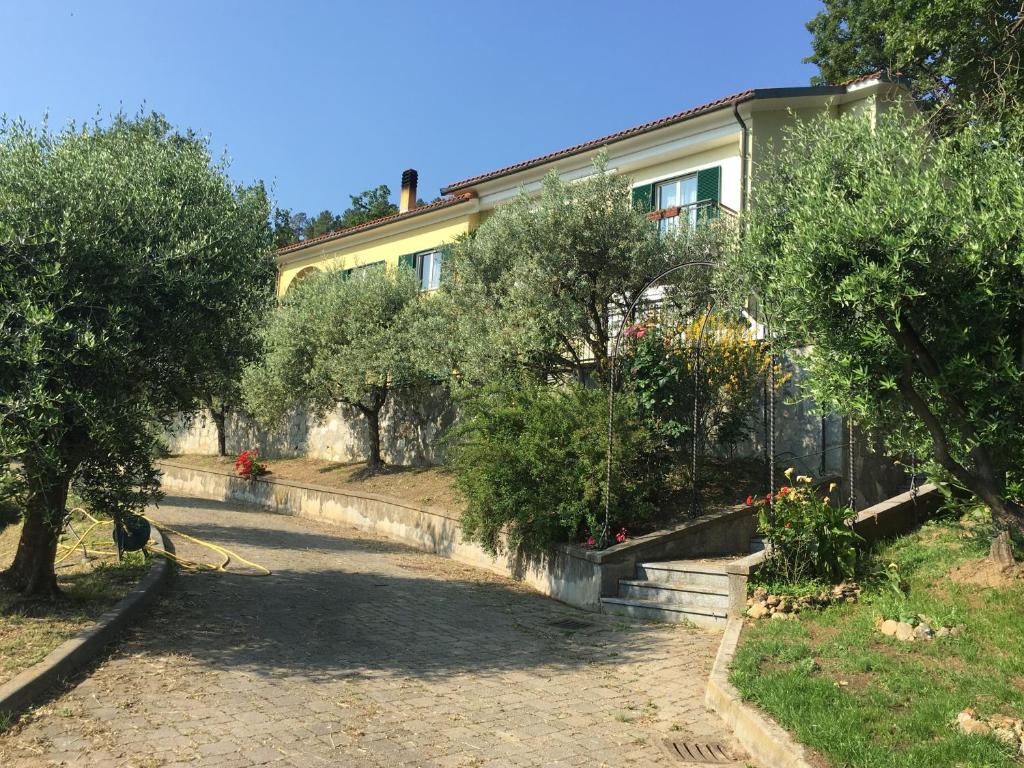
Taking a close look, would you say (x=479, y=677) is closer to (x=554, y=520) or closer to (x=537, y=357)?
(x=554, y=520)

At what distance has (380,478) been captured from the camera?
59.0 ft

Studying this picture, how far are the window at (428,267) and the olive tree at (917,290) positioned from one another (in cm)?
1691

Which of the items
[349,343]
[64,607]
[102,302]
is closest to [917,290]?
[102,302]

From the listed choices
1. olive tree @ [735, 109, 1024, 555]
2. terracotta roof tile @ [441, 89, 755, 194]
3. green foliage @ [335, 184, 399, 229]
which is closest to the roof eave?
terracotta roof tile @ [441, 89, 755, 194]

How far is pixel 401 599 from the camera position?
942 centimetres

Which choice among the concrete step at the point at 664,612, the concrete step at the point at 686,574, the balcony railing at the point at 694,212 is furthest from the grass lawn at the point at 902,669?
the balcony railing at the point at 694,212

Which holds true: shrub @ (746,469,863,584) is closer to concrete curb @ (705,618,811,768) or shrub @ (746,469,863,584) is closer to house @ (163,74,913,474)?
concrete curb @ (705,618,811,768)

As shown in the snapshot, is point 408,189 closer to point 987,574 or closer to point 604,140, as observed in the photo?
point 604,140

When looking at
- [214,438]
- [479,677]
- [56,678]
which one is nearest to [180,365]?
[56,678]

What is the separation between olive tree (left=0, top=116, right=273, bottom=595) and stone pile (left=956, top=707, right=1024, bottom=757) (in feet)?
19.8

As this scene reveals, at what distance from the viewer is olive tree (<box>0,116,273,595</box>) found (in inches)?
226

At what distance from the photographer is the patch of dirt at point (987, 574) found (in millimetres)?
6625

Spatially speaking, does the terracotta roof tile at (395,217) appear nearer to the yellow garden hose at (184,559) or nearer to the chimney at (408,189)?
the chimney at (408,189)

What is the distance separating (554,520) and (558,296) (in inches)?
144
